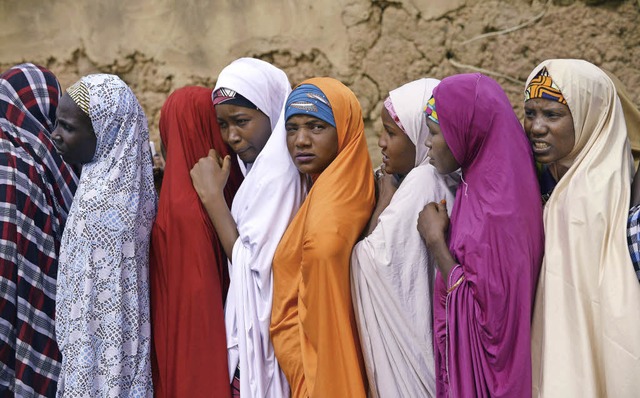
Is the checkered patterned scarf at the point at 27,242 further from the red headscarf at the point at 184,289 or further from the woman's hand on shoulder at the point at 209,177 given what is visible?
the woman's hand on shoulder at the point at 209,177

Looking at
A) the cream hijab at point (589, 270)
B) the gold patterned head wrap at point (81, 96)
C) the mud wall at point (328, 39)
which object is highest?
the mud wall at point (328, 39)

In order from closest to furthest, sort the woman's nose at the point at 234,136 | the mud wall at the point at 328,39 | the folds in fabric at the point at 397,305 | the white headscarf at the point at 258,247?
1. the folds in fabric at the point at 397,305
2. the white headscarf at the point at 258,247
3. the woman's nose at the point at 234,136
4. the mud wall at the point at 328,39

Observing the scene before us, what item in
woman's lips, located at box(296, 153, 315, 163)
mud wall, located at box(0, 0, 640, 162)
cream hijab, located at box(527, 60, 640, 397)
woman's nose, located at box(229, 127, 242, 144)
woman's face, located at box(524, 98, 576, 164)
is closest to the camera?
cream hijab, located at box(527, 60, 640, 397)

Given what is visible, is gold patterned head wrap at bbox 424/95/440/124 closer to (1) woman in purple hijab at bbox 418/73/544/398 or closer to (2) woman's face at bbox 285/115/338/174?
(1) woman in purple hijab at bbox 418/73/544/398

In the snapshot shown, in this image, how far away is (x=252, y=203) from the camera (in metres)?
3.39

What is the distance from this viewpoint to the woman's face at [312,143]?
336cm

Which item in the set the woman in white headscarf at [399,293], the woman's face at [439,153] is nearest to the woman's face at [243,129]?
the woman in white headscarf at [399,293]

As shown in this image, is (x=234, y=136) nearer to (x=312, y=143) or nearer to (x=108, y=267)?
(x=312, y=143)

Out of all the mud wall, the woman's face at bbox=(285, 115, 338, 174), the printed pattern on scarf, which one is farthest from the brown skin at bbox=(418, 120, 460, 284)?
the mud wall

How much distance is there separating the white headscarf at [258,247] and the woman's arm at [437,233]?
59 cm

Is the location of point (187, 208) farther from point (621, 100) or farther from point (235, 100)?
point (621, 100)

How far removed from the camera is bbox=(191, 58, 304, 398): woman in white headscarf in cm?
327

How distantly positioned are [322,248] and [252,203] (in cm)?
45

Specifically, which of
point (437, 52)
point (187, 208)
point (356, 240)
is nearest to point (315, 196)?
point (356, 240)
